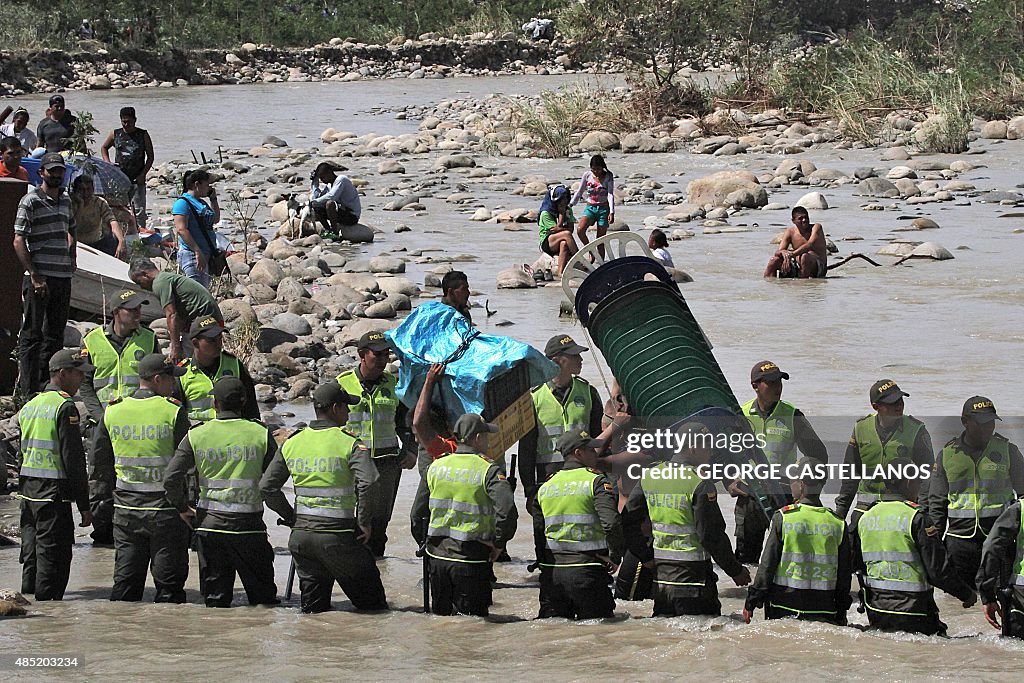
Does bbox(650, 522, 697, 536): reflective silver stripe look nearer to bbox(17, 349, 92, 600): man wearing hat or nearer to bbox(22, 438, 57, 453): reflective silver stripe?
bbox(17, 349, 92, 600): man wearing hat

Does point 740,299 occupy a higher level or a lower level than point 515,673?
higher

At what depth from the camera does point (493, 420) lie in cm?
857

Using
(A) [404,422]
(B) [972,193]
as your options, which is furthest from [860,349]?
(B) [972,193]

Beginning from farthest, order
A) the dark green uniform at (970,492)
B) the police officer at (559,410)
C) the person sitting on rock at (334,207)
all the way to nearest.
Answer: the person sitting on rock at (334,207) < the police officer at (559,410) < the dark green uniform at (970,492)

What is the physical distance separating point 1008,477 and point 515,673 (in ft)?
9.26

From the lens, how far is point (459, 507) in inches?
302

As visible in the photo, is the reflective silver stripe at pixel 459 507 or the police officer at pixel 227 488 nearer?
the reflective silver stripe at pixel 459 507

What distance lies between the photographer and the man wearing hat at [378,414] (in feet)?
28.9

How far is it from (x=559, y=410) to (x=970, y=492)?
7.83ft

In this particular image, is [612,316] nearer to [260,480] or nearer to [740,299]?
[260,480]

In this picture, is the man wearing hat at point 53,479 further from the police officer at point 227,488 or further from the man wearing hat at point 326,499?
the man wearing hat at point 326,499

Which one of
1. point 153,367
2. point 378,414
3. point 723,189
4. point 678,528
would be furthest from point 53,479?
point 723,189

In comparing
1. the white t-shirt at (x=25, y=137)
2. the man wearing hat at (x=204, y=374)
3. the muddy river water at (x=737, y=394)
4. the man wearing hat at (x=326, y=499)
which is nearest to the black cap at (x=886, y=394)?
the muddy river water at (x=737, y=394)

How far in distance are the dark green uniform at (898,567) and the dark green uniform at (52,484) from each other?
4185 mm
